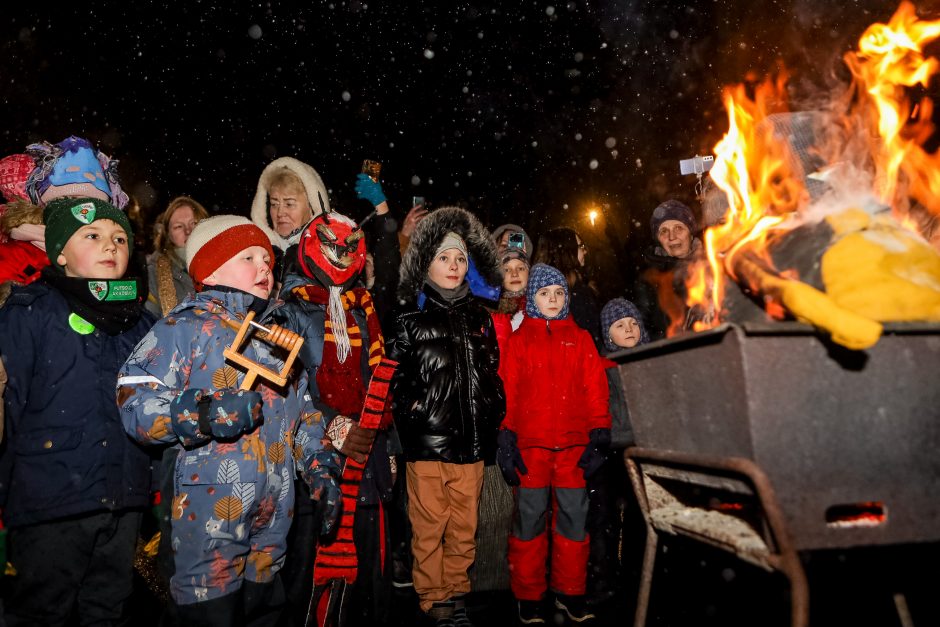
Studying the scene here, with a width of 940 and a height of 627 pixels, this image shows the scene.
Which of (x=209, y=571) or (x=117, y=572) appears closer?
(x=209, y=571)

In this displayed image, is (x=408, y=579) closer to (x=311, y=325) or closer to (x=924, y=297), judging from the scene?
(x=311, y=325)

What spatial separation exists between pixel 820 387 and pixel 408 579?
13.0 feet

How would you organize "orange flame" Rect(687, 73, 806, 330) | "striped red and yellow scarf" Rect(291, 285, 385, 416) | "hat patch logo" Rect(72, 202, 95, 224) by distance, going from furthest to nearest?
"striped red and yellow scarf" Rect(291, 285, 385, 416), "hat patch logo" Rect(72, 202, 95, 224), "orange flame" Rect(687, 73, 806, 330)

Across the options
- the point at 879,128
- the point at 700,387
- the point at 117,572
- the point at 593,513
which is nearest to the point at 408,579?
the point at 593,513

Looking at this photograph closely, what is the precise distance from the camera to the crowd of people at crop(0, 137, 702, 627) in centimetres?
251

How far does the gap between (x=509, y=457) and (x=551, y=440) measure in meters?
0.39

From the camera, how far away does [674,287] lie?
5.29 m

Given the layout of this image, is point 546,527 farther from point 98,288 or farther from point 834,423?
point 98,288

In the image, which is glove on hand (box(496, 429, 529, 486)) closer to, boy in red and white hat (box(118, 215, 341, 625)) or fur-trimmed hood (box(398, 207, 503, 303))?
fur-trimmed hood (box(398, 207, 503, 303))

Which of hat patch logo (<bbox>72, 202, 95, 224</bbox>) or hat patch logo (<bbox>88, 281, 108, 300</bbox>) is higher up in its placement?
hat patch logo (<bbox>72, 202, 95, 224</bbox>)

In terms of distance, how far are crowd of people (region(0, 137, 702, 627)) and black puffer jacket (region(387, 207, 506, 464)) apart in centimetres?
2

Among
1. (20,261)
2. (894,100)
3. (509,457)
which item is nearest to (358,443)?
(509,457)

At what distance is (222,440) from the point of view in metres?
2.52

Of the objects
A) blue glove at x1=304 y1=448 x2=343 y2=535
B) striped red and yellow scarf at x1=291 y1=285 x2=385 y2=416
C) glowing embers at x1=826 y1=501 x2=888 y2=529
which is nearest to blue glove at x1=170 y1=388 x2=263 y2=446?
blue glove at x1=304 y1=448 x2=343 y2=535
